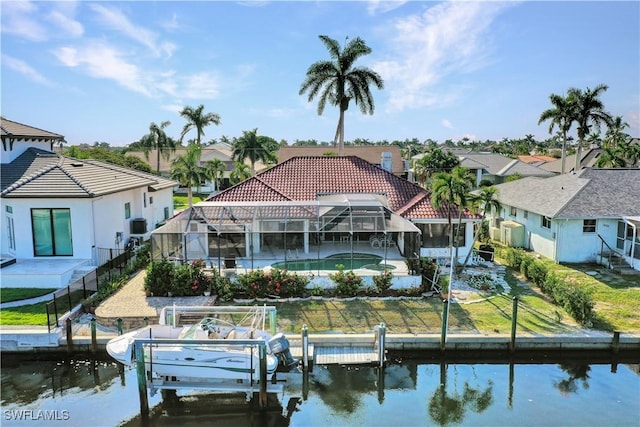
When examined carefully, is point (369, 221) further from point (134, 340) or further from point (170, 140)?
point (170, 140)

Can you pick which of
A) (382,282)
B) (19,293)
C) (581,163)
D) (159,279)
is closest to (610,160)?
(581,163)

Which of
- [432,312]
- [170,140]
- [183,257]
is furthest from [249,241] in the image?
[170,140]

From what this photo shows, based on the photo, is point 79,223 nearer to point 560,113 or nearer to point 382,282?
point 382,282

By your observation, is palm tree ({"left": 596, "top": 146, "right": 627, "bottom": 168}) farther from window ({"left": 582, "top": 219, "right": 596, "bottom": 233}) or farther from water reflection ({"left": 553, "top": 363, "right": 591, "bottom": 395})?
water reflection ({"left": 553, "top": 363, "right": 591, "bottom": 395})

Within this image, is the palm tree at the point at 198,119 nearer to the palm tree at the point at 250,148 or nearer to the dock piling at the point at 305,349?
the palm tree at the point at 250,148

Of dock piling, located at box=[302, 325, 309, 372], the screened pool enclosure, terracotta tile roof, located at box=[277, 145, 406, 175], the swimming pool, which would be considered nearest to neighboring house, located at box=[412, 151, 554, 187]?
terracotta tile roof, located at box=[277, 145, 406, 175]
